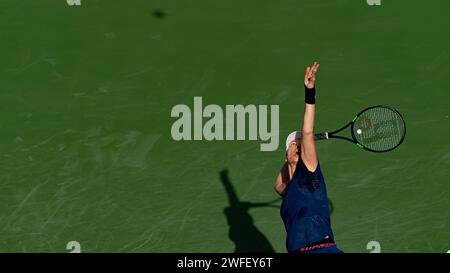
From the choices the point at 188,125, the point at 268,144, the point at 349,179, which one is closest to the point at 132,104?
the point at 188,125

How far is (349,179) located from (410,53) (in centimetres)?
146

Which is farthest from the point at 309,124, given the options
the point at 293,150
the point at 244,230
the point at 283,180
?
the point at 244,230

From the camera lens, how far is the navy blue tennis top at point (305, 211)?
396 inches

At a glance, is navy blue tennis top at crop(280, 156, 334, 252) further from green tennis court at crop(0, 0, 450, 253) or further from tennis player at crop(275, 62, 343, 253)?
green tennis court at crop(0, 0, 450, 253)

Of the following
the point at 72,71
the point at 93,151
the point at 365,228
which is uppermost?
the point at 72,71

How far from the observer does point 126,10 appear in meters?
12.4

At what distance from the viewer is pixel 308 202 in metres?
10.1

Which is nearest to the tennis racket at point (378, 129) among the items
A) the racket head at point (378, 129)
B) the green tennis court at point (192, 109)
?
the racket head at point (378, 129)

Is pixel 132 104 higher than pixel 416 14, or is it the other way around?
pixel 416 14

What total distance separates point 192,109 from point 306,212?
2555 mm

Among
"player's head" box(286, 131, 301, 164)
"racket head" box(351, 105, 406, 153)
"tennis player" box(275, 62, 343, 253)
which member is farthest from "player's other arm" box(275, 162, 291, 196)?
"racket head" box(351, 105, 406, 153)

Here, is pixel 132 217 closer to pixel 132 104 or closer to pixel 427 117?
pixel 132 104

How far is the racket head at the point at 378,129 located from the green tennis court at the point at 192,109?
3.05 feet

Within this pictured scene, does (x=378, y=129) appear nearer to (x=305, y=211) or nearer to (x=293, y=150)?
(x=293, y=150)
